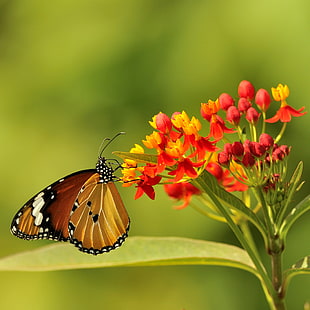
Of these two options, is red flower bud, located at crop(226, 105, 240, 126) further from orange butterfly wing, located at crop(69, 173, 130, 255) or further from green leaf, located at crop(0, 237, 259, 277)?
orange butterfly wing, located at crop(69, 173, 130, 255)

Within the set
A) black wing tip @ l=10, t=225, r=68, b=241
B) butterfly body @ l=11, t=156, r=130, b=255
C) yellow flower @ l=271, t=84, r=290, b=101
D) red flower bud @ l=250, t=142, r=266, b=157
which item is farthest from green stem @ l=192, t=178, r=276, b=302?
black wing tip @ l=10, t=225, r=68, b=241

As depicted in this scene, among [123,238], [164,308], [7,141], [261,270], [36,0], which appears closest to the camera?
[261,270]

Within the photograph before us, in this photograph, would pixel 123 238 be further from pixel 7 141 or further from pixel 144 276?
pixel 7 141

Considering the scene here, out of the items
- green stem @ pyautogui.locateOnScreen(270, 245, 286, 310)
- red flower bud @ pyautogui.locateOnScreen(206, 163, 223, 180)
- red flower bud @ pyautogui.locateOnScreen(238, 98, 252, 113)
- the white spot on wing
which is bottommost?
green stem @ pyautogui.locateOnScreen(270, 245, 286, 310)

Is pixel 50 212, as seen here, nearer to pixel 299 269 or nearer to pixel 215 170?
pixel 215 170

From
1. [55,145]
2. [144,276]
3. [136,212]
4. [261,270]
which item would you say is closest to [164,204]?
[136,212]

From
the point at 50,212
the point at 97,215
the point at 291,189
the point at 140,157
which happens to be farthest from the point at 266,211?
the point at 50,212

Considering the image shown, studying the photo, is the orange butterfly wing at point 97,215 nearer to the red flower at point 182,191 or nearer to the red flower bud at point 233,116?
the red flower at point 182,191
